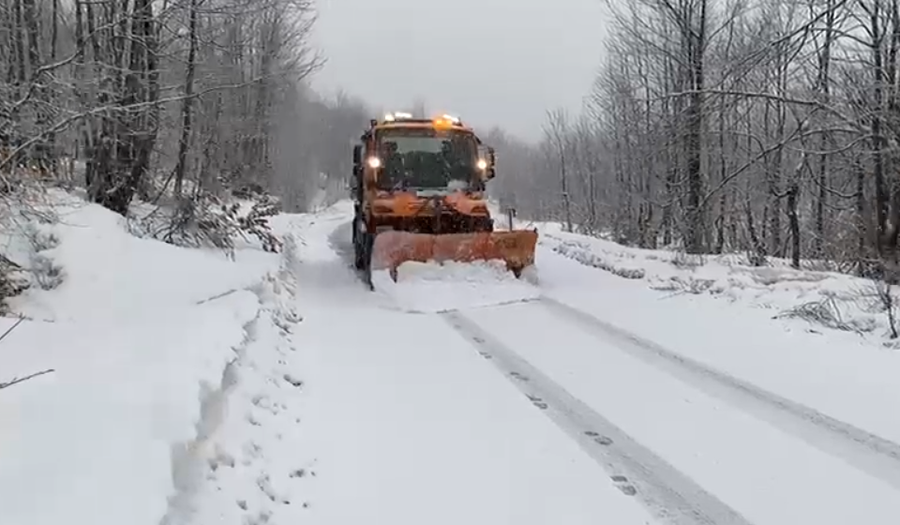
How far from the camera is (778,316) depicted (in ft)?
29.1

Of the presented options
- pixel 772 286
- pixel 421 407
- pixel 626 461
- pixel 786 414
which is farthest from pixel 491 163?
pixel 626 461

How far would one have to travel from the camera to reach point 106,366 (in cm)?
505

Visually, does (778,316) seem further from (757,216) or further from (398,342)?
(757,216)

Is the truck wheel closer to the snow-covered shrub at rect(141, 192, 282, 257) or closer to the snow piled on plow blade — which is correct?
the snow piled on plow blade

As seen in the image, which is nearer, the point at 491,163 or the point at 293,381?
the point at 293,381

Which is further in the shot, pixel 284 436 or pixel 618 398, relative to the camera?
pixel 618 398

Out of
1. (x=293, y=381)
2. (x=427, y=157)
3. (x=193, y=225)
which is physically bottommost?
(x=293, y=381)

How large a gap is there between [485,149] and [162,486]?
10052 millimetres

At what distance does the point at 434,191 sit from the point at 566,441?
8003mm

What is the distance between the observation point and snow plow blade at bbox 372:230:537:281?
1131 centimetres

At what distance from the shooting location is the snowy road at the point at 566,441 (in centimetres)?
389

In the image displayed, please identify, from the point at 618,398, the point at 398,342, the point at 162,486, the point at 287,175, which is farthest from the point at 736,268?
the point at 287,175

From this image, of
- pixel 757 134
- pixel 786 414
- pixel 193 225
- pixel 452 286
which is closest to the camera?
pixel 786 414

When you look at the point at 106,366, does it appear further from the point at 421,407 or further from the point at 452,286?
the point at 452,286
